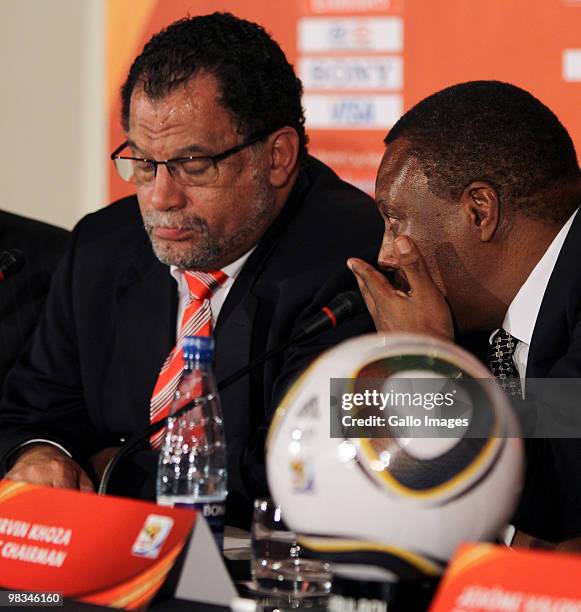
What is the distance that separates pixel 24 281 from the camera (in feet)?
9.05

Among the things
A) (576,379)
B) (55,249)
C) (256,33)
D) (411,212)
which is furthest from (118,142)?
(576,379)

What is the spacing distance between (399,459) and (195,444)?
0.77m

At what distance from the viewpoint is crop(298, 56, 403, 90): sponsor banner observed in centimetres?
308

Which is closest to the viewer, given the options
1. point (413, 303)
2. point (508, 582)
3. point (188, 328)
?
point (508, 582)

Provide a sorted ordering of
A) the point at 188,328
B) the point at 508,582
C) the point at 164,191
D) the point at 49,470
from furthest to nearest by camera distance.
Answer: the point at 188,328 < the point at 164,191 < the point at 49,470 < the point at 508,582

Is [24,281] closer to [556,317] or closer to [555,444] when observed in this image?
[556,317]

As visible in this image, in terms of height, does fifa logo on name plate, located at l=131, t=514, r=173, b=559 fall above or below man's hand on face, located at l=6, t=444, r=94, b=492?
above

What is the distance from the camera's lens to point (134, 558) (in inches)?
46.8

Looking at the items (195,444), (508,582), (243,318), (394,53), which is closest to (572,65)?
(394,53)

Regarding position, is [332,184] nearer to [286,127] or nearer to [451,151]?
[286,127]

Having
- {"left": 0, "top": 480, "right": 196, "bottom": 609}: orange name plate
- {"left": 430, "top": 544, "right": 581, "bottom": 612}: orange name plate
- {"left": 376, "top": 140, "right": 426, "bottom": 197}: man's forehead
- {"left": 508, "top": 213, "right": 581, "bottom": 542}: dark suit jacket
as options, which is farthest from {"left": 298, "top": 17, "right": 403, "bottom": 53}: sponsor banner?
{"left": 430, "top": 544, "right": 581, "bottom": 612}: orange name plate

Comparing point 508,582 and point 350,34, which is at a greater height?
point 350,34

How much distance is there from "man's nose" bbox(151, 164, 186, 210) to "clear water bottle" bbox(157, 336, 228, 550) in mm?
558

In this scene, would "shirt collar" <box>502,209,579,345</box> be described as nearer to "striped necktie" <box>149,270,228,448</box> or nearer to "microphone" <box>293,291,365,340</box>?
"microphone" <box>293,291,365,340</box>
